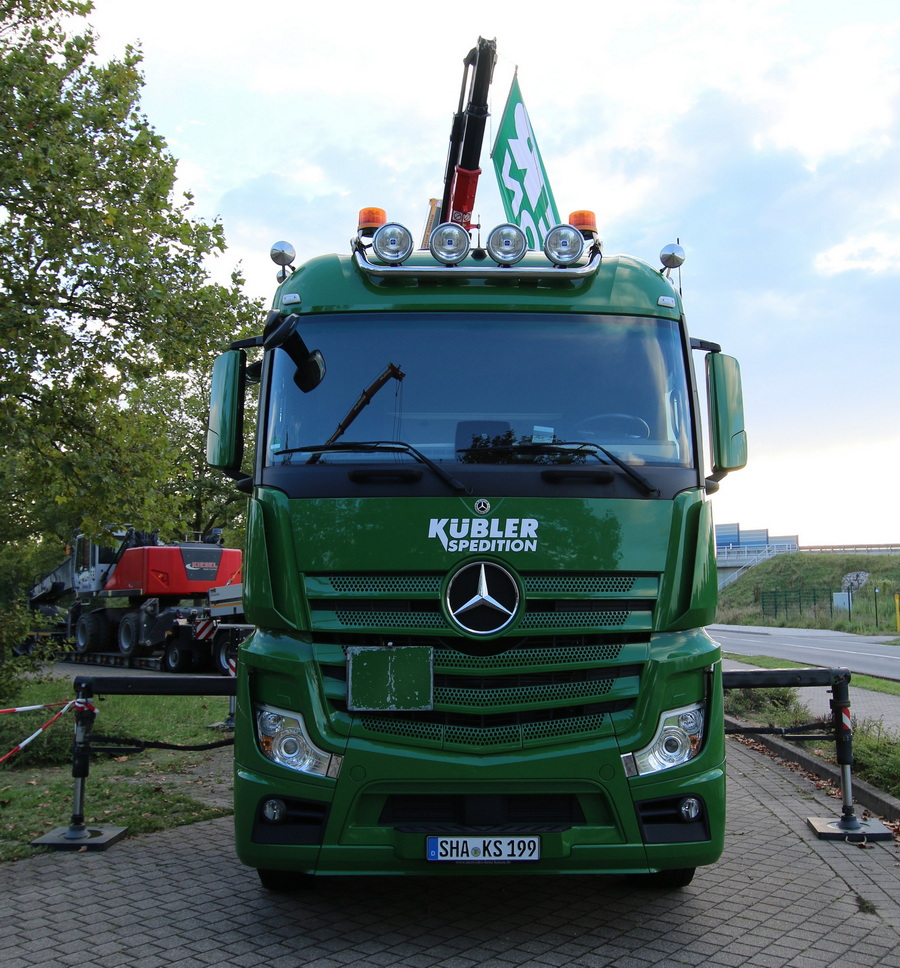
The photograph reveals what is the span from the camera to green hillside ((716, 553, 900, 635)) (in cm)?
4065

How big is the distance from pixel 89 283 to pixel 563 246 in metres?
8.92

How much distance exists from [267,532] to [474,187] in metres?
5.45

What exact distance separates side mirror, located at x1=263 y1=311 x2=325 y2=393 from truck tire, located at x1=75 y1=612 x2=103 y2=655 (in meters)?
21.3

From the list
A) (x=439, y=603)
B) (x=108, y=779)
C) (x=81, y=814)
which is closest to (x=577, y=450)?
(x=439, y=603)

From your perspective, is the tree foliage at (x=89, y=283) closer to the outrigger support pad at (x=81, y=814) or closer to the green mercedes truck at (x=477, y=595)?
the outrigger support pad at (x=81, y=814)

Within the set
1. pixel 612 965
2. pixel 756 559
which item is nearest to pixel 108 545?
pixel 612 965

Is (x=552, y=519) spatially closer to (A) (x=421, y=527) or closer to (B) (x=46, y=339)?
(A) (x=421, y=527)

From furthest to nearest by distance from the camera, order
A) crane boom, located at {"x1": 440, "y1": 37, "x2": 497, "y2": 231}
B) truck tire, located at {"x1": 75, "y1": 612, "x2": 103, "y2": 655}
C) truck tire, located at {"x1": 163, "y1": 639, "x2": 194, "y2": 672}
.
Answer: truck tire, located at {"x1": 75, "y1": 612, "x2": 103, "y2": 655}
truck tire, located at {"x1": 163, "y1": 639, "x2": 194, "y2": 672}
crane boom, located at {"x1": 440, "y1": 37, "x2": 497, "y2": 231}

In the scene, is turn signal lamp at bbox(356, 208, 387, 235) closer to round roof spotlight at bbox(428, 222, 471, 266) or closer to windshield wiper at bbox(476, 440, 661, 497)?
round roof spotlight at bbox(428, 222, 471, 266)

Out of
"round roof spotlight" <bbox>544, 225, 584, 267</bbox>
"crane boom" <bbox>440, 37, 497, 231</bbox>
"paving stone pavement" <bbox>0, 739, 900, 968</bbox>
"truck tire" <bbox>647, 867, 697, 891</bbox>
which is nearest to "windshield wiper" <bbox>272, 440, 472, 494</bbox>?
"round roof spotlight" <bbox>544, 225, 584, 267</bbox>

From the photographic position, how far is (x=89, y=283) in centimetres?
1206

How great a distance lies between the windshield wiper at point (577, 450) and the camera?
4.40 metres

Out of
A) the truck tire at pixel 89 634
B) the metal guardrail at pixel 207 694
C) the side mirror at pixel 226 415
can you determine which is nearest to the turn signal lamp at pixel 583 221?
the side mirror at pixel 226 415

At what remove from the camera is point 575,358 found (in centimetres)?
473
